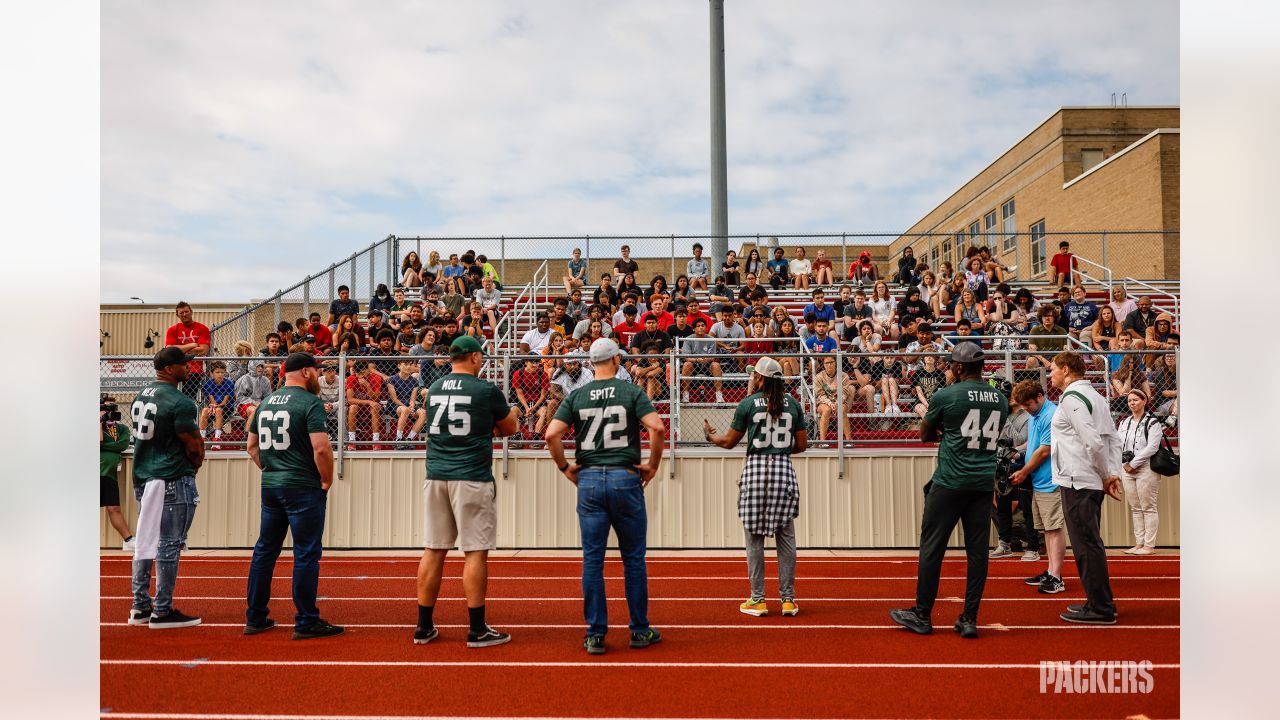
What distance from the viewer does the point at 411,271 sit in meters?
Answer: 21.1

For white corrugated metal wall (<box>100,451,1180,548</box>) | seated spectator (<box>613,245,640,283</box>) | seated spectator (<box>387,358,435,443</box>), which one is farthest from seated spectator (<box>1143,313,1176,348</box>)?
seated spectator (<box>387,358,435,443</box>)

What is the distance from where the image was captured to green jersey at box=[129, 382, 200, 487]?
6945mm

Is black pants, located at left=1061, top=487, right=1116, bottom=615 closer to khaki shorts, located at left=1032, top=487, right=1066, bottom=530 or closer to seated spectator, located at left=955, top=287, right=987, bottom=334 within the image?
khaki shorts, located at left=1032, top=487, right=1066, bottom=530

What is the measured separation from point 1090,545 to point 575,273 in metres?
15.1

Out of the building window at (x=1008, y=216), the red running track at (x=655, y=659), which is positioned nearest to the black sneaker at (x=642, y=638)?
the red running track at (x=655, y=659)

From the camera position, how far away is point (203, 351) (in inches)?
504

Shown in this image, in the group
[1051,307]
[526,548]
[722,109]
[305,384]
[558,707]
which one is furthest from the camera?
[722,109]

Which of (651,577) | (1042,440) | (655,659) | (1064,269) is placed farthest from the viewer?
(1064,269)

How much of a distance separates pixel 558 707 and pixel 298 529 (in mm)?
2751

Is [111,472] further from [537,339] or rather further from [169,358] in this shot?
[537,339]

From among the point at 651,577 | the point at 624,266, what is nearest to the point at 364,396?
the point at 651,577

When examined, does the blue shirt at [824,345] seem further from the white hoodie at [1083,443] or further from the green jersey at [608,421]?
the green jersey at [608,421]
